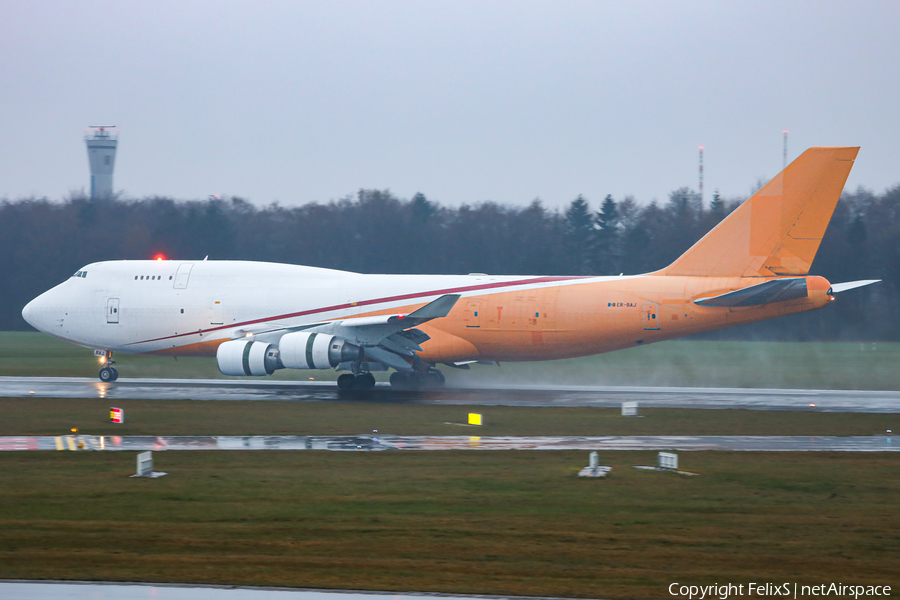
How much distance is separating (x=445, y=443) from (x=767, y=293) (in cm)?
A: 1357

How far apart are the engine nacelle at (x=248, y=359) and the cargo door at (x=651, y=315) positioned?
12257 millimetres

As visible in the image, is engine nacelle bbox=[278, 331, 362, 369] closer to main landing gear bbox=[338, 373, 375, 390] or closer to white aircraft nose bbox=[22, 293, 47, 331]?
main landing gear bbox=[338, 373, 375, 390]

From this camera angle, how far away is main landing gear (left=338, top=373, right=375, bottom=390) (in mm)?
29344

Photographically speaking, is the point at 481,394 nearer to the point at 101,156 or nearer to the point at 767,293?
the point at 767,293

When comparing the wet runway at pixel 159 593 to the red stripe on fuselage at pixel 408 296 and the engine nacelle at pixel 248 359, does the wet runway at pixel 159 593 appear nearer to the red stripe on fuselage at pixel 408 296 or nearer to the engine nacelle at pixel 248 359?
the engine nacelle at pixel 248 359

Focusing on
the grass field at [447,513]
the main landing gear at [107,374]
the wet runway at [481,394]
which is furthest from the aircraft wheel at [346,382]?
the main landing gear at [107,374]

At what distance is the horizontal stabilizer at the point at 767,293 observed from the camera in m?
26.9

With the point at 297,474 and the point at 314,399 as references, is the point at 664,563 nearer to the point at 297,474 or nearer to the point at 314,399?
the point at 297,474

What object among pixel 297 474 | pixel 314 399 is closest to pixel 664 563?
pixel 297 474

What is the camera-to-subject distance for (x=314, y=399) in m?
26.8

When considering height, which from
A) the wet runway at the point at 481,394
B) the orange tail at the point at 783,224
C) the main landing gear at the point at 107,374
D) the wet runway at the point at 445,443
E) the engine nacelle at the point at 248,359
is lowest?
the wet runway at the point at 445,443

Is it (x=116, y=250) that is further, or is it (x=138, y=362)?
(x=116, y=250)

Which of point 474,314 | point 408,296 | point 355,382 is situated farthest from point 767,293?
point 355,382

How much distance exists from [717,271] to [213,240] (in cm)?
4393
